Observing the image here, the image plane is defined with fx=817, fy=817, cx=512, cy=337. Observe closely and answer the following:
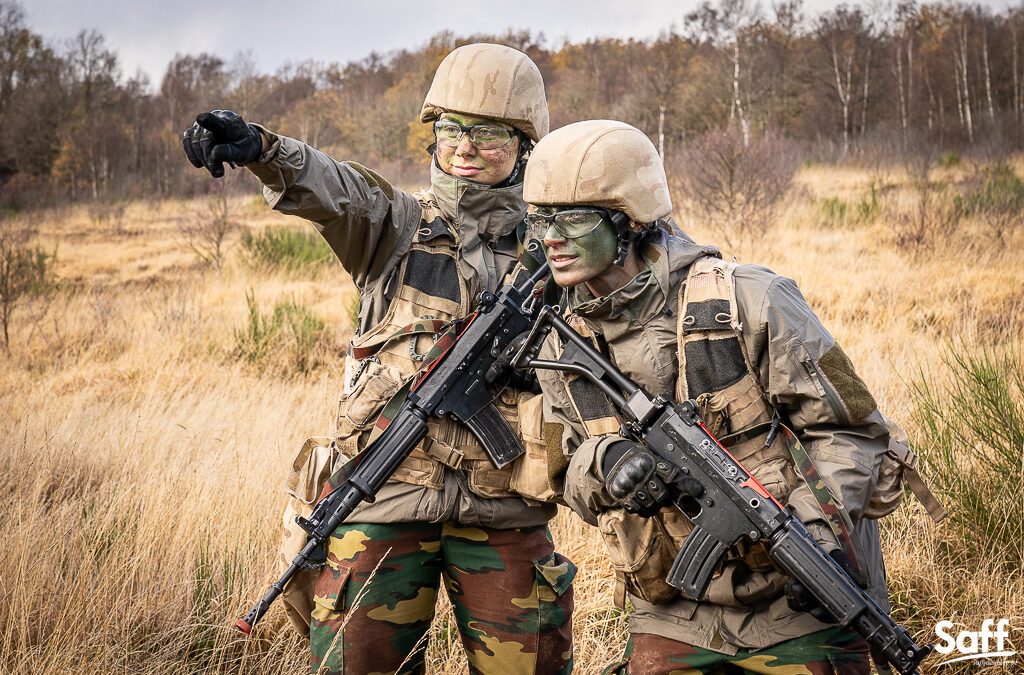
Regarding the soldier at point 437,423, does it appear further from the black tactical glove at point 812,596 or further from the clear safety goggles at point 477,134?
the black tactical glove at point 812,596

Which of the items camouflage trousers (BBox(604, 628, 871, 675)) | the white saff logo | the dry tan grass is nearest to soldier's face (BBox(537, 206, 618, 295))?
camouflage trousers (BBox(604, 628, 871, 675))

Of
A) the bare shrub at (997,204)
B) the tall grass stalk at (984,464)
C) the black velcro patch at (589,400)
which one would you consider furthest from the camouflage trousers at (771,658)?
the bare shrub at (997,204)

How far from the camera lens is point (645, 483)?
1873 millimetres

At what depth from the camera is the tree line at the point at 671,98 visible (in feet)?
67.2

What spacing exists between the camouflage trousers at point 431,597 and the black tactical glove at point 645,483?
57 cm

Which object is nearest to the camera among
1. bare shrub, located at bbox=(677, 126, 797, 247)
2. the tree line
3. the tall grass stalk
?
the tall grass stalk

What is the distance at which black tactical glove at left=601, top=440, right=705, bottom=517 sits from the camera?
1858mm

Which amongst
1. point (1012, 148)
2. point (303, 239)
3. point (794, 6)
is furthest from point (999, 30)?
point (303, 239)

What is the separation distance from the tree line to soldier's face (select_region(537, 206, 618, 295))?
47.4ft

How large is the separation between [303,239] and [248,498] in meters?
7.09

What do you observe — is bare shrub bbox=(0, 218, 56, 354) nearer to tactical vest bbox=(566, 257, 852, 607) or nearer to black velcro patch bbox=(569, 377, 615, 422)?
black velcro patch bbox=(569, 377, 615, 422)

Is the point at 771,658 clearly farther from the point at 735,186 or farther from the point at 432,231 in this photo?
the point at 735,186

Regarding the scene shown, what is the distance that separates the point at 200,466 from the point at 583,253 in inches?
116

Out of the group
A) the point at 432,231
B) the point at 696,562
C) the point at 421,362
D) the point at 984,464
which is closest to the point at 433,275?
the point at 432,231
